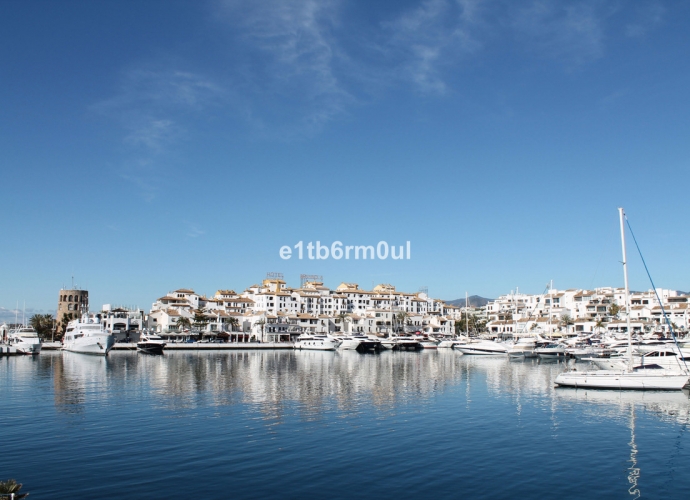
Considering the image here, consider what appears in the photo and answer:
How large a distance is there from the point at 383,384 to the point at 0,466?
29.5m

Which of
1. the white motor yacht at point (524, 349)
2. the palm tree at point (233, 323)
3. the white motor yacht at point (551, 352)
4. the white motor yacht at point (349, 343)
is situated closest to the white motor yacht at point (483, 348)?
the white motor yacht at point (524, 349)

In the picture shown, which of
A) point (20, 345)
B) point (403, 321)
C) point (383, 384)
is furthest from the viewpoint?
point (403, 321)

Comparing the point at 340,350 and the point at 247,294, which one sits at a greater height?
the point at 247,294

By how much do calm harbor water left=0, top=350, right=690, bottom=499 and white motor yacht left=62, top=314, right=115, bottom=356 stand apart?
52.1 m

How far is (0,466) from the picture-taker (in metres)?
19.9

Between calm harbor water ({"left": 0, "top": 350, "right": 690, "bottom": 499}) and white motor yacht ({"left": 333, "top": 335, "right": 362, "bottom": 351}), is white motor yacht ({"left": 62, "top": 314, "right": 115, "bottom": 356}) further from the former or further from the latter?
calm harbor water ({"left": 0, "top": 350, "right": 690, "bottom": 499})

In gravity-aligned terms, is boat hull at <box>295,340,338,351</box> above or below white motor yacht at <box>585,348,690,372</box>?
below

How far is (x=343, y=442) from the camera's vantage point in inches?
924

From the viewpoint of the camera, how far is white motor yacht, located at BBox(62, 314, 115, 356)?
90.9 m

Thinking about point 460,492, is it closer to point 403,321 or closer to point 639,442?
point 639,442

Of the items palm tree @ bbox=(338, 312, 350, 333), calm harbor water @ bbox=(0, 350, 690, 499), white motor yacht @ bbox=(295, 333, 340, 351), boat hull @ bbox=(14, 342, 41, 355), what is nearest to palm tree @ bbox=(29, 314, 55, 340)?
boat hull @ bbox=(14, 342, 41, 355)

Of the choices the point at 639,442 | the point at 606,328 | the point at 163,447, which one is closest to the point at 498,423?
the point at 639,442

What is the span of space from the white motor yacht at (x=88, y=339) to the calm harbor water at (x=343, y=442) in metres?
52.1

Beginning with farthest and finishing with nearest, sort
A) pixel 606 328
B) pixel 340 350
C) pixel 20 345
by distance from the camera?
1. pixel 606 328
2. pixel 340 350
3. pixel 20 345
